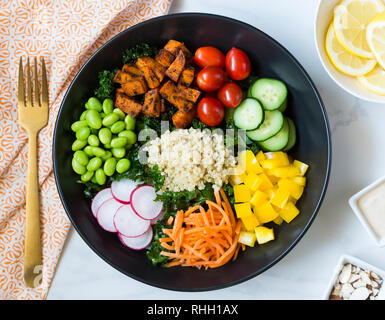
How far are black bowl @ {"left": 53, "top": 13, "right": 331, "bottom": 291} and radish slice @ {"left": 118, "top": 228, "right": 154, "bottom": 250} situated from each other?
0.04 meters

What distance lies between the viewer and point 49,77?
2164 millimetres

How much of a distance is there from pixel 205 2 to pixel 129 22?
0.46 m

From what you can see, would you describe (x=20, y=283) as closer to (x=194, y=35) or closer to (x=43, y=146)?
(x=43, y=146)

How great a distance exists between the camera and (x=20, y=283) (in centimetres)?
218

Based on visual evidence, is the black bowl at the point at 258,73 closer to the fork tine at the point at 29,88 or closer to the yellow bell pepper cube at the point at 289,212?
the yellow bell pepper cube at the point at 289,212

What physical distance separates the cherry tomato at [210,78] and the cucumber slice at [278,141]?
0.41 meters

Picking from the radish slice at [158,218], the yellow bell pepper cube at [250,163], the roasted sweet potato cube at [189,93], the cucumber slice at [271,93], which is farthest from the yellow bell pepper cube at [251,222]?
the roasted sweet potato cube at [189,93]

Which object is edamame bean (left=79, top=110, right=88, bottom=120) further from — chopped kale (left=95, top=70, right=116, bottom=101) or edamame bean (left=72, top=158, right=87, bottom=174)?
edamame bean (left=72, top=158, right=87, bottom=174)

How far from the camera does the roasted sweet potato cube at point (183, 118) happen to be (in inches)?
80.5

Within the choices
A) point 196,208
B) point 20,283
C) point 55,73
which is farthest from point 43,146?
point 196,208

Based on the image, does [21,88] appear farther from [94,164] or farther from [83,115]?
[94,164]

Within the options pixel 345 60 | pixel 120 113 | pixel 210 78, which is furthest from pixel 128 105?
pixel 345 60

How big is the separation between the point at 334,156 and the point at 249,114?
23.9 inches

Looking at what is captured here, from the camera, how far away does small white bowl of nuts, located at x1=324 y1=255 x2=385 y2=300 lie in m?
2.04
